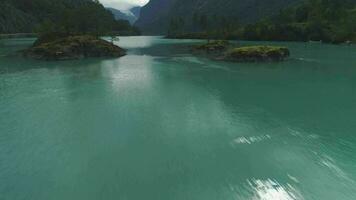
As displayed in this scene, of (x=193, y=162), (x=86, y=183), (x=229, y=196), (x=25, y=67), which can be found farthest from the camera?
(x=25, y=67)

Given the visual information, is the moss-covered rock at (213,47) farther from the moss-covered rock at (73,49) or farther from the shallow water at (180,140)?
the shallow water at (180,140)

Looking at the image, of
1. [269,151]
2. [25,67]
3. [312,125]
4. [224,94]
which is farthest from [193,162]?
[25,67]

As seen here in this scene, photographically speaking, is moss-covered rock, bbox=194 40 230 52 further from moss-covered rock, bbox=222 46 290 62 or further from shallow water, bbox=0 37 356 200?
shallow water, bbox=0 37 356 200

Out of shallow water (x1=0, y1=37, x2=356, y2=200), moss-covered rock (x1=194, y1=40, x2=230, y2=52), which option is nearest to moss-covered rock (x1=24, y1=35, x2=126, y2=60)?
moss-covered rock (x1=194, y1=40, x2=230, y2=52)

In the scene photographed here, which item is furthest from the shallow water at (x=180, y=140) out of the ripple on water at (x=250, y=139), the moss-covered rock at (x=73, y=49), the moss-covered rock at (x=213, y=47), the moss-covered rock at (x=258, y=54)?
the moss-covered rock at (x=213, y=47)

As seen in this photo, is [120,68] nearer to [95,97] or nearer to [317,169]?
[95,97]

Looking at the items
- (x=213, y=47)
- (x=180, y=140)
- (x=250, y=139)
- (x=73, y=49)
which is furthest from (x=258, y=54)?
(x=180, y=140)
